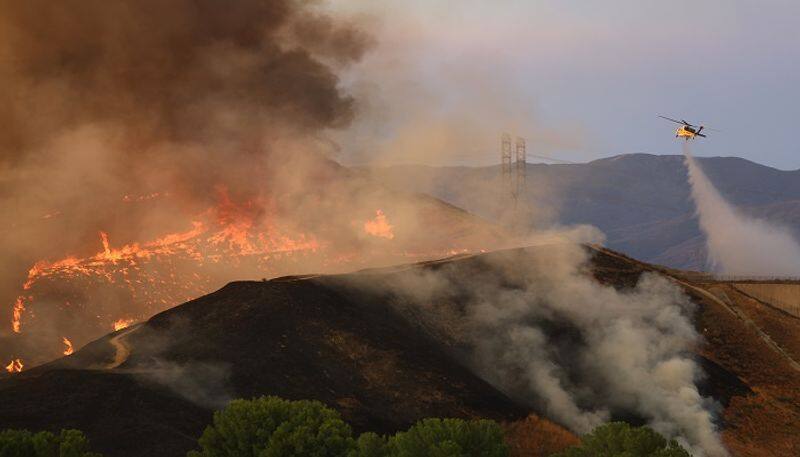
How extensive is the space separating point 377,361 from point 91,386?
21.5 metres

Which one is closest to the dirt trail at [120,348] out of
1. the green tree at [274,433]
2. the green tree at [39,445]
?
the green tree at [274,433]

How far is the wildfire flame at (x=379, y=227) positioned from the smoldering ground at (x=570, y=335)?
31.9 metres

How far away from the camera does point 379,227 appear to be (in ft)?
429

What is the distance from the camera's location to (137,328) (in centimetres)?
7625

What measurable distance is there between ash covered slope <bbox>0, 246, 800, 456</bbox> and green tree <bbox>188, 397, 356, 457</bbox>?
6155 mm

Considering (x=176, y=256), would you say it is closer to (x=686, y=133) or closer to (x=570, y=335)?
(x=570, y=335)

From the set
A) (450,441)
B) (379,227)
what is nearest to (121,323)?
(379,227)

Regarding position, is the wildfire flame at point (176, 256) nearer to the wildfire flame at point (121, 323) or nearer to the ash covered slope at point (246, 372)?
the wildfire flame at point (121, 323)

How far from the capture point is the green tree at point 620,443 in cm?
4506

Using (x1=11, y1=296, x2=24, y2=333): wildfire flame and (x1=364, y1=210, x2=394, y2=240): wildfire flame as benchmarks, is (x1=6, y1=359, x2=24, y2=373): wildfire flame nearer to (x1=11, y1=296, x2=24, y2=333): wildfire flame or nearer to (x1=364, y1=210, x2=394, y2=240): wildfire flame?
(x1=11, y1=296, x2=24, y2=333): wildfire flame

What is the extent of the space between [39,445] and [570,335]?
55.2 metres

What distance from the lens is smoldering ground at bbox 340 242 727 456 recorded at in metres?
76.1

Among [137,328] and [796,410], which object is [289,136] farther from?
[796,410]

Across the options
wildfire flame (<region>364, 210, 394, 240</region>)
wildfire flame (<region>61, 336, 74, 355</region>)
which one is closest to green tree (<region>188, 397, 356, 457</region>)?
wildfire flame (<region>61, 336, 74, 355</region>)
